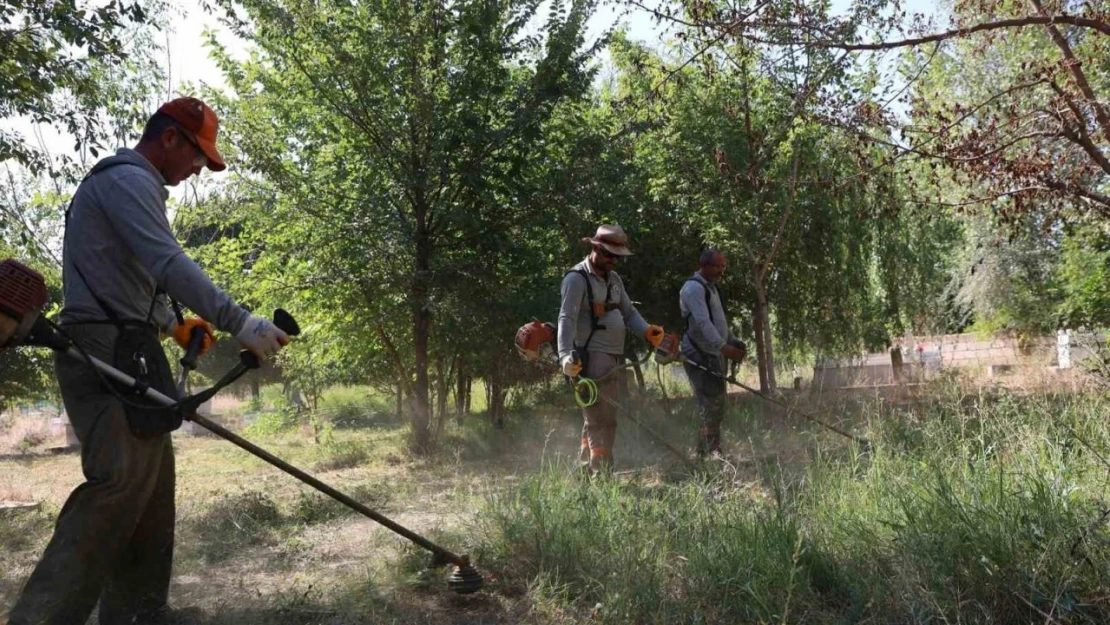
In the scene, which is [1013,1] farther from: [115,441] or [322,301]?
[322,301]

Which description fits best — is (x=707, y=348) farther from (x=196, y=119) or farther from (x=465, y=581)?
(x=196, y=119)

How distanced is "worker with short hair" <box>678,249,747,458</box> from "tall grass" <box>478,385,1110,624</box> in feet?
8.22

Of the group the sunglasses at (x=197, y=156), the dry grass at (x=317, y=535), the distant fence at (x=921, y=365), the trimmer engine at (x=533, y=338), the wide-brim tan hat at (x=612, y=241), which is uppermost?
the sunglasses at (x=197, y=156)

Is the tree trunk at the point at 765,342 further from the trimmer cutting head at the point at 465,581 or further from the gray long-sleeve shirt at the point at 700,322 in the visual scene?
the trimmer cutting head at the point at 465,581

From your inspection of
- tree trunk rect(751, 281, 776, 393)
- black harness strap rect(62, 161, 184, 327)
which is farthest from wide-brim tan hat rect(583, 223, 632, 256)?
tree trunk rect(751, 281, 776, 393)

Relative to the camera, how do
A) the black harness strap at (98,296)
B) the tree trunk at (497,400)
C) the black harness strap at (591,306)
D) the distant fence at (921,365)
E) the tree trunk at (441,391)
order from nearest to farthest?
the black harness strap at (98,296)
the black harness strap at (591,306)
the distant fence at (921,365)
the tree trunk at (441,391)
the tree trunk at (497,400)

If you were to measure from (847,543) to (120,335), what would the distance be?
10.4ft

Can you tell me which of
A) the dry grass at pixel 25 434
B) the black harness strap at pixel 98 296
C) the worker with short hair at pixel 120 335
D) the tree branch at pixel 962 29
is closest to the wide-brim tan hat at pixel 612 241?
the tree branch at pixel 962 29

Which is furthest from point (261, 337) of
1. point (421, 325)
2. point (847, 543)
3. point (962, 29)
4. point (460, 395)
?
point (460, 395)

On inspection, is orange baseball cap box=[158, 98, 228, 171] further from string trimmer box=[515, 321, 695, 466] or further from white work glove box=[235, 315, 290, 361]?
string trimmer box=[515, 321, 695, 466]

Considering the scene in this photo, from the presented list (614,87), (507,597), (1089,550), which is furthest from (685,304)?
(614,87)

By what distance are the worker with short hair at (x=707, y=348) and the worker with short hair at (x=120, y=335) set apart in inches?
177

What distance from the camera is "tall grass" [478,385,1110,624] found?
3.23 meters

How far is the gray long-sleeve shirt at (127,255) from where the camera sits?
3363 mm
